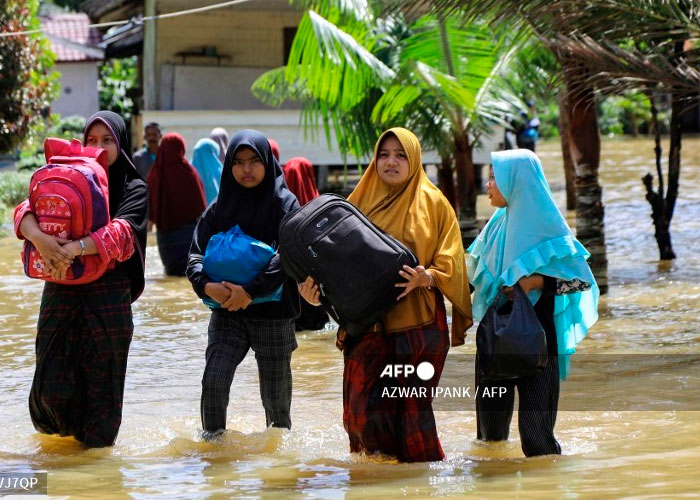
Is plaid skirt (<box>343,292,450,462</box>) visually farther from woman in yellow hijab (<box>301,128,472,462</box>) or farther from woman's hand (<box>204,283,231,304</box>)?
woman's hand (<box>204,283,231,304</box>)

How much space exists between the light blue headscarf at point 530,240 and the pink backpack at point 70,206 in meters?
1.79

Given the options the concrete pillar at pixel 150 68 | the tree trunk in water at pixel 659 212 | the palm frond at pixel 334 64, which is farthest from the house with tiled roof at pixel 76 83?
the tree trunk in water at pixel 659 212

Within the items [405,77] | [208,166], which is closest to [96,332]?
[208,166]

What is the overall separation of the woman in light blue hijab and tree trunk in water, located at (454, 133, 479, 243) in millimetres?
7200

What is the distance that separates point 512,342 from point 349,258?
0.78m

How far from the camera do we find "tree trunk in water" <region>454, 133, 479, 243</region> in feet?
40.9

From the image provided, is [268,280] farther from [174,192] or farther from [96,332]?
[174,192]

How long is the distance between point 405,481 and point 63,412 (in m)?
1.82

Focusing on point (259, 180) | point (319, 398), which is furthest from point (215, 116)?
point (259, 180)

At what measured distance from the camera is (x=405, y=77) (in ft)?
39.8

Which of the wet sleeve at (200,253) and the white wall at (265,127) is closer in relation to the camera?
the wet sleeve at (200,253)

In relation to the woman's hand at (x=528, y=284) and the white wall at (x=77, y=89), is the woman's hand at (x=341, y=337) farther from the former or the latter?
the white wall at (x=77, y=89)

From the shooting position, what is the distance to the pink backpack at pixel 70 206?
208 inches

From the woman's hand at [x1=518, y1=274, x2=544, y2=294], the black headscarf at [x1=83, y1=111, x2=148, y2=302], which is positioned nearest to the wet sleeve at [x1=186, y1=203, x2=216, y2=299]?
the black headscarf at [x1=83, y1=111, x2=148, y2=302]
